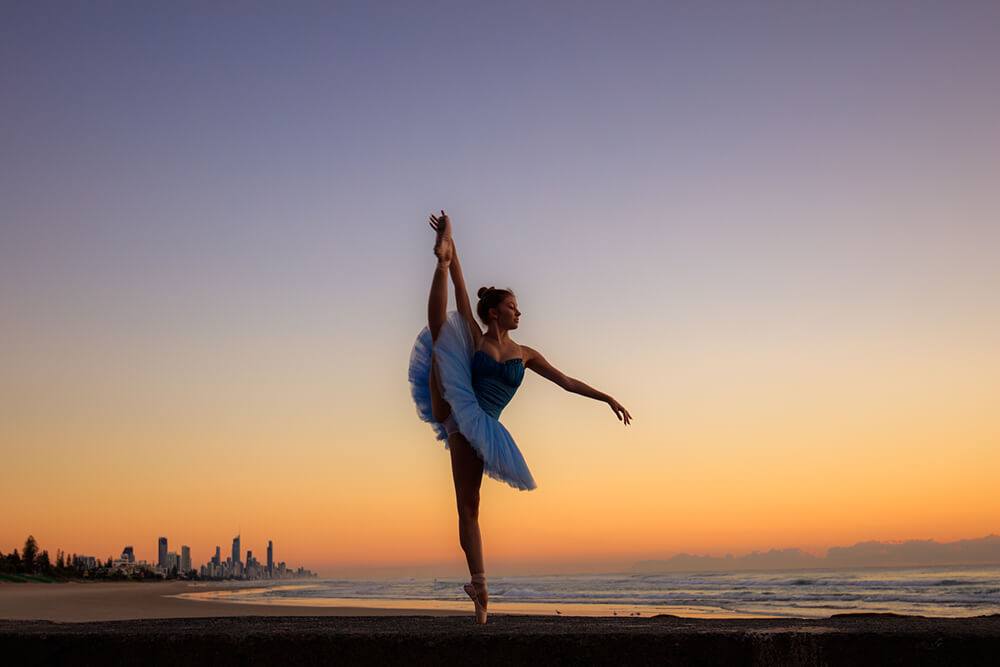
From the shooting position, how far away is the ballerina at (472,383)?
13.6ft

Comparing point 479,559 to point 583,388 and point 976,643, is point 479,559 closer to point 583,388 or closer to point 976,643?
point 583,388

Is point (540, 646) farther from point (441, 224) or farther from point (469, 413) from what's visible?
point (441, 224)

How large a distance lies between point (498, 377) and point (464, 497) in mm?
731

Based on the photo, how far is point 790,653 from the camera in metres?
2.76

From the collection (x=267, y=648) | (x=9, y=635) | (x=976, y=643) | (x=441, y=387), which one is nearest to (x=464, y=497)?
(x=441, y=387)

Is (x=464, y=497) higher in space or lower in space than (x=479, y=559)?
higher

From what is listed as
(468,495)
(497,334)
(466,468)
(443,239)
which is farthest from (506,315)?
(468,495)

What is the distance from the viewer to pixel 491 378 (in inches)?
173

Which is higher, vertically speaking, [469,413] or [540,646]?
[469,413]

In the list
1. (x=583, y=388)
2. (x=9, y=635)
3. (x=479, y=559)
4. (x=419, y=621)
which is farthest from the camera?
(x=583, y=388)

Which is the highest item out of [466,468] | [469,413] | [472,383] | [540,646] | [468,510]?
[472,383]

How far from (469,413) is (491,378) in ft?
1.13

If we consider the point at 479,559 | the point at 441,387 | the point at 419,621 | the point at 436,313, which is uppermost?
the point at 436,313

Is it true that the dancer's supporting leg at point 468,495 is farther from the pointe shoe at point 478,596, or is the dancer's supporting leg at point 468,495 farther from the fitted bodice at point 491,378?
the fitted bodice at point 491,378
